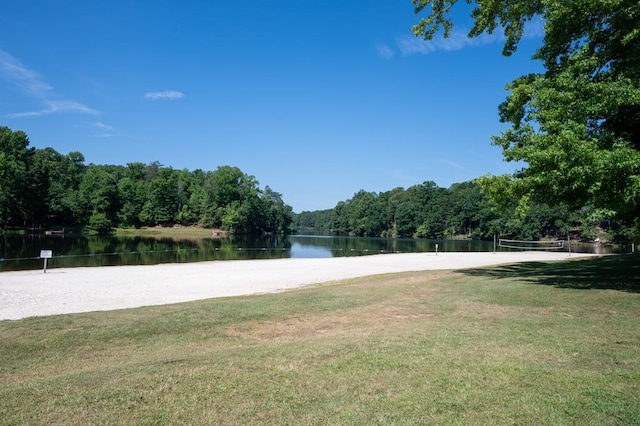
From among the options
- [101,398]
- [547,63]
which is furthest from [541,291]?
[101,398]

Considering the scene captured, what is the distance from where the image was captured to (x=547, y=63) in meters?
14.8

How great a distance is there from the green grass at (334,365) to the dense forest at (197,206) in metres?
63.0

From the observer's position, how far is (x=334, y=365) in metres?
5.67

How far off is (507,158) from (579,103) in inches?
104

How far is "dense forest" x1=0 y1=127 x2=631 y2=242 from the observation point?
84.7m

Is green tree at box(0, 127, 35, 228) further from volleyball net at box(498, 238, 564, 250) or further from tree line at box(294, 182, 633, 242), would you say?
tree line at box(294, 182, 633, 242)

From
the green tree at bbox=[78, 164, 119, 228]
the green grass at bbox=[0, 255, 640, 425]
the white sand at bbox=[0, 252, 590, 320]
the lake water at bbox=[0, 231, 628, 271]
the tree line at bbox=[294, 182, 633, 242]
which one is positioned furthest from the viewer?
the green tree at bbox=[78, 164, 119, 228]

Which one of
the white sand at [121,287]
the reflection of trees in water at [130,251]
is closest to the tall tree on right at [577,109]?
the white sand at [121,287]

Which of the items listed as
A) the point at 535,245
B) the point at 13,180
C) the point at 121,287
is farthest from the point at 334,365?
the point at 13,180

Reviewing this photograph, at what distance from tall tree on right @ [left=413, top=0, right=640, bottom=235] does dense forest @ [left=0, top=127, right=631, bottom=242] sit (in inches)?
2196

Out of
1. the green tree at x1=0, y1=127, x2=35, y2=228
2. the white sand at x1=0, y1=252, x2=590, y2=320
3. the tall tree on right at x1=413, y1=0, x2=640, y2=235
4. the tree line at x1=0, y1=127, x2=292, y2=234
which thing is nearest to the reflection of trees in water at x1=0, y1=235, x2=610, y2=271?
the white sand at x1=0, y1=252, x2=590, y2=320

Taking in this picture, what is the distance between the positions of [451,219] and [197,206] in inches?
2966

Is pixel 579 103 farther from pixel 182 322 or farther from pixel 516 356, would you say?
pixel 182 322

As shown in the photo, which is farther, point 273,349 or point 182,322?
point 182,322
